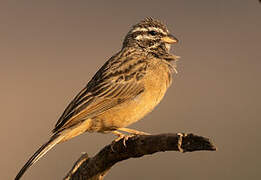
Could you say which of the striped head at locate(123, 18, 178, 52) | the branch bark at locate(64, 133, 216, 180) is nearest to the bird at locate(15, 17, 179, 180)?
the striped head at locate(123, 18, 178, 52)

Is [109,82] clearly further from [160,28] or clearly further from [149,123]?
[149,123]

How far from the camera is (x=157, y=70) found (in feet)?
25.1

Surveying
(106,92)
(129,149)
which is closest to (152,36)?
(106,92)

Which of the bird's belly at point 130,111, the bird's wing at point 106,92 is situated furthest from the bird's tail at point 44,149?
the bird's belly at point 130,111

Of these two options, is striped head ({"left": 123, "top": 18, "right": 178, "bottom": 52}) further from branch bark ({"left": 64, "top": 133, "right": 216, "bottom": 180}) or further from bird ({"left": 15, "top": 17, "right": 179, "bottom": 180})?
branch bark ({"left": 64, "top": 133, "right": 216, "bottom": 180})

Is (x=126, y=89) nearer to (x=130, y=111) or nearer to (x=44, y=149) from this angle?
(x=130, y=111)

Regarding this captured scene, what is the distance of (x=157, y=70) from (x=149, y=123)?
4.11m

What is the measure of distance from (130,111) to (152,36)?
1.35 meters

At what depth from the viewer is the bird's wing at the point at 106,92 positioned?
23.2 feet

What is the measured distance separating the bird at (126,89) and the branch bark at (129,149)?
1.49 feet

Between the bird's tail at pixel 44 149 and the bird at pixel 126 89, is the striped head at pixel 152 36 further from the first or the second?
the bird's tail at pixel 44 149

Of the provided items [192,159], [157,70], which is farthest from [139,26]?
[192,159]

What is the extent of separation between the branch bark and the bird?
0.46 meters

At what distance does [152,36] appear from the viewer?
26.6 feet
